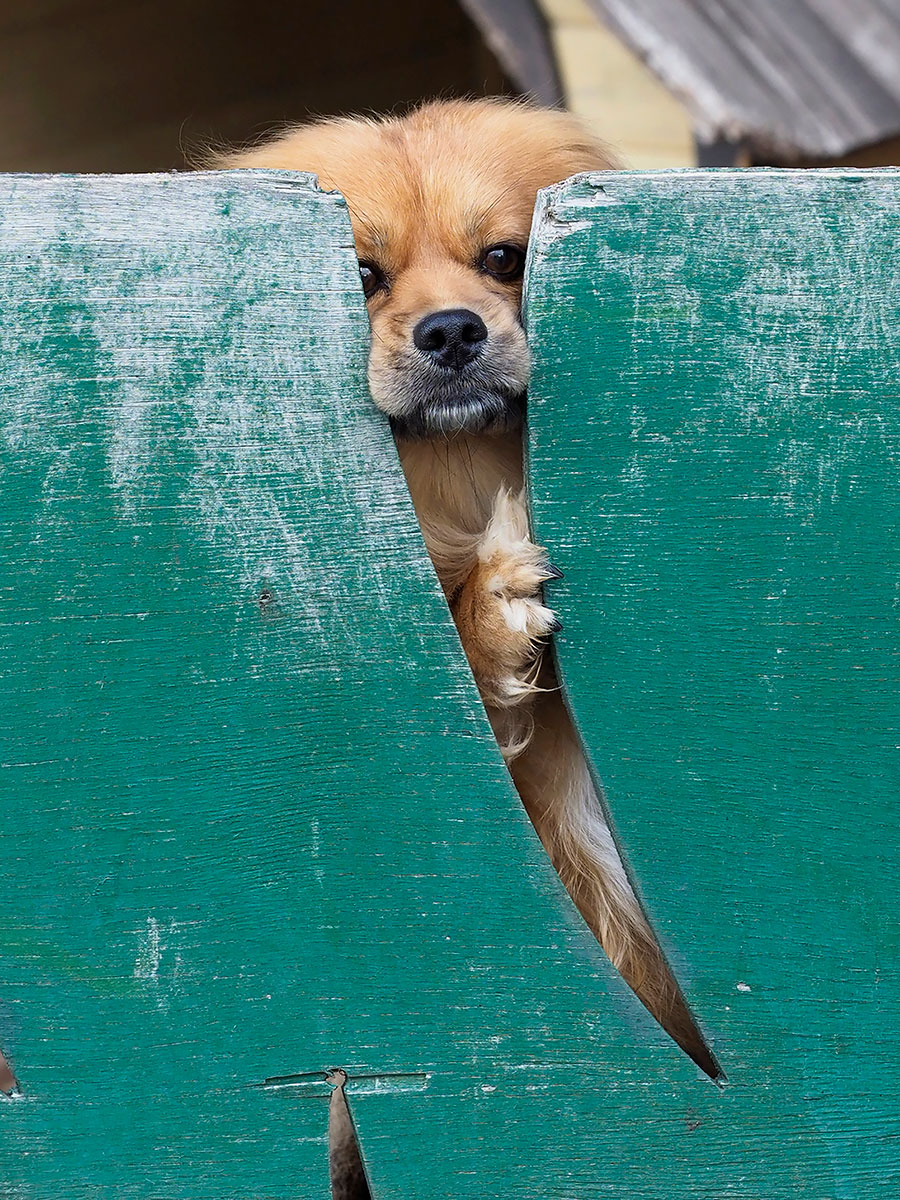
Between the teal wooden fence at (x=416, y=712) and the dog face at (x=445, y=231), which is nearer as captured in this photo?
the teal wooden fence at (x=416, y=712)

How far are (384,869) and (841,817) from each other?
50 centimetres

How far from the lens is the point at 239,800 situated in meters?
1.25

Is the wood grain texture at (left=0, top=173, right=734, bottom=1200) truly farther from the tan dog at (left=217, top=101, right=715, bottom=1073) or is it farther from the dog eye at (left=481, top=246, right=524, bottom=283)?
the dog eye at (left=481, top=246, right=524, bottom=283)

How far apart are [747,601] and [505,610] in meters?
0.30

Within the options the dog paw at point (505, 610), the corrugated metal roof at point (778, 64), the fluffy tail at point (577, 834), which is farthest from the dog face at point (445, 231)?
the corrugated metal roof at point (778, 64)

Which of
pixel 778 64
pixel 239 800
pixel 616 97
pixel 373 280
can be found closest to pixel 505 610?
pixel 239 800

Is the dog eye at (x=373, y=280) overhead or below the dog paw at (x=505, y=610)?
overhead

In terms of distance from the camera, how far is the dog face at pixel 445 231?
5.83 ft

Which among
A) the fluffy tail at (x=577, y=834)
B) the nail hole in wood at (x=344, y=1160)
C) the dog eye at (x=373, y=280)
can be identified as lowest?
the nail hole in wood at (x=344, y=1160)

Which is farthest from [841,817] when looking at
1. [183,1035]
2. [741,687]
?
[183,1035]

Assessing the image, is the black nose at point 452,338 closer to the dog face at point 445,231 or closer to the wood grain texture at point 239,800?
the dog face at point 445,231

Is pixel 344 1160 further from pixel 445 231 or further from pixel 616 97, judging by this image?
pixel 616 97

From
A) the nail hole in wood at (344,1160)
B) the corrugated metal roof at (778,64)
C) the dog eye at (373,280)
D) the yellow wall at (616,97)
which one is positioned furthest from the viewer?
the yellow wall at (616,97)

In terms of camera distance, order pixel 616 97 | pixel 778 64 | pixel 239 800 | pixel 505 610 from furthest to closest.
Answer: pixel 616 97 < pixel 778 64 < pixel 505 610 < pixel 239 800
